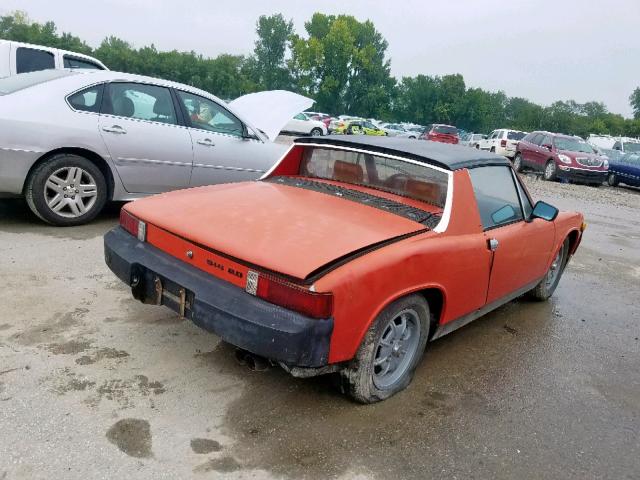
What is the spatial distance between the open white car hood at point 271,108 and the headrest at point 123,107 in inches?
77.4

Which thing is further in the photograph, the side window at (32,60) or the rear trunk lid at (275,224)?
the side window at (32,60)

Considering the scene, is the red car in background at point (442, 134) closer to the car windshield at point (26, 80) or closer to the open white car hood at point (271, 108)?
the open white car hood at point (271, 108)

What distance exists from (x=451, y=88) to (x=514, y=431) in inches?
3173

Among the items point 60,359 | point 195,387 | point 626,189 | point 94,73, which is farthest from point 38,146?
point 626,189

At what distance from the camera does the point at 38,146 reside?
16.5ft

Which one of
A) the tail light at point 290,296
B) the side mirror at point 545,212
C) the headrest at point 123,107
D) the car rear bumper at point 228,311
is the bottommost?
the car rear bumper at point 228,311

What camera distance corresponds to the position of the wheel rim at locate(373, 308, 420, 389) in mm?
2992

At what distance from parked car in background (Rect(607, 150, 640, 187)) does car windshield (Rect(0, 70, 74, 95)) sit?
1755 cm

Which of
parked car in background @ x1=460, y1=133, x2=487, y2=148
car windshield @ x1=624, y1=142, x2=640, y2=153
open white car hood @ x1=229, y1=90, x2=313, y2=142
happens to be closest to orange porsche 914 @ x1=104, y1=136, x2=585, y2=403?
open white car hood @ x1=229, y1=90, x2=313, y2=142

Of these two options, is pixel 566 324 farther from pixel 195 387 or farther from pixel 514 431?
pixel 195 387

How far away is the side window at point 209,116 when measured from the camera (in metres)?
6.17

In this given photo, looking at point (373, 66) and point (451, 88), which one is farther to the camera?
point (373, 66)

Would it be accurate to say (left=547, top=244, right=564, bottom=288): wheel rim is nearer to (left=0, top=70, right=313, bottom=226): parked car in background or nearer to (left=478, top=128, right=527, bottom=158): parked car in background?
(left=0, top=70, right=313, bottom=226): parked car in background

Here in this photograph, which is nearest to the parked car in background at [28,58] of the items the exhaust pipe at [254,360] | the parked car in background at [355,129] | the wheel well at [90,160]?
the wheel well at [90,160]
